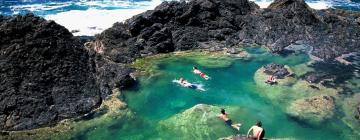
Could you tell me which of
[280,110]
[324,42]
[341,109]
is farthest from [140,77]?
[324,42]

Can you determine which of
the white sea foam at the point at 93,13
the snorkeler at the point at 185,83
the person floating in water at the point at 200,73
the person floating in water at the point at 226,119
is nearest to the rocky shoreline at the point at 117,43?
the snorkeler at the point at 185,83

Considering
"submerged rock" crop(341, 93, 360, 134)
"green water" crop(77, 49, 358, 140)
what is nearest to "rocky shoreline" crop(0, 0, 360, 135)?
"green water" crop(77, 49, 358, 140)

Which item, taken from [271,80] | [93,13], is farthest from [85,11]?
[271,80]

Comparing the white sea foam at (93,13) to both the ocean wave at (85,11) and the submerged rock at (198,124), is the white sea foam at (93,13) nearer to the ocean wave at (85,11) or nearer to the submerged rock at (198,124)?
the ocean wave at (85,11)

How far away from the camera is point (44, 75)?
1173 inches

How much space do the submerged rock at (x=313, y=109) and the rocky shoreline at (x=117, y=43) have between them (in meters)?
10.3

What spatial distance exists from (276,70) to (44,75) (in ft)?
63.6

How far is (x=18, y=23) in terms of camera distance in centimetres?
3192

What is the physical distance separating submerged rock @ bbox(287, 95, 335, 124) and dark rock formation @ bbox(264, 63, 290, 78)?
4.63 m

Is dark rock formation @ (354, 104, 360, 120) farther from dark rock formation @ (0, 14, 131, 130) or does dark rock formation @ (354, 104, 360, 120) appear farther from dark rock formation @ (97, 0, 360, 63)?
dark rock formation @ (0, 14, 131, 130)

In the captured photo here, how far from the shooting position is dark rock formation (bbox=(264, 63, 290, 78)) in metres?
35.5

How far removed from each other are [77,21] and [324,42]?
108 feet

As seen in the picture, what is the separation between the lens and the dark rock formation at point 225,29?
41.4m

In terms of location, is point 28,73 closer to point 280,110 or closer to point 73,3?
point 280,110
